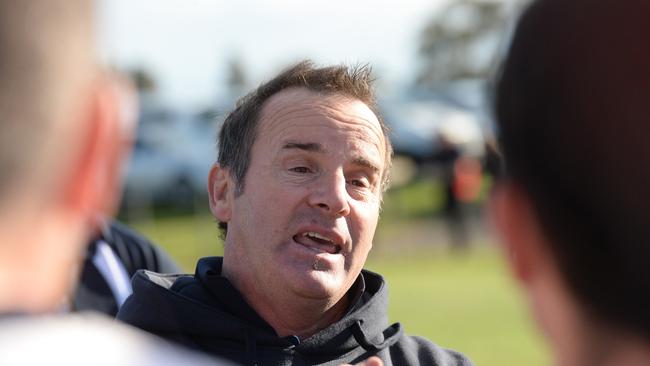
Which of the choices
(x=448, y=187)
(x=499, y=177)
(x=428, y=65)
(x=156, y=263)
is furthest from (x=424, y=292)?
(x=428, y=65)

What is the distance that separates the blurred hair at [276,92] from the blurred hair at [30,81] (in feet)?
7.39

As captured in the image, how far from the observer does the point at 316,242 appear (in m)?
3.49

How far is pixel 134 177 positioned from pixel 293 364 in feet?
75.4

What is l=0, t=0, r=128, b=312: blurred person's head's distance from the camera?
1.33 m

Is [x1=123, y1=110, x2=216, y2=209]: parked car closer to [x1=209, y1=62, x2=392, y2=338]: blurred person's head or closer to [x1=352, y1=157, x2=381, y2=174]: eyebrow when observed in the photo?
[x1=209, y1=62, x2=392, y2=338]: blurred person's head

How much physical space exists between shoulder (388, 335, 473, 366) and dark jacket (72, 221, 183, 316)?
1.38m

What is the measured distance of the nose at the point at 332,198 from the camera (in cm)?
346

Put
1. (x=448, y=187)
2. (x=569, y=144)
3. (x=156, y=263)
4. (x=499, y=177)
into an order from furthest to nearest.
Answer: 1. (x=448, y=187)
2. (x=156, y=263)
3. (x=499, y=177)
4. (x=569, y=144)

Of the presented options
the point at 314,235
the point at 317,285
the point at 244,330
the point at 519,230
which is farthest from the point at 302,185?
the point at 519,230

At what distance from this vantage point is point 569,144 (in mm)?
1523

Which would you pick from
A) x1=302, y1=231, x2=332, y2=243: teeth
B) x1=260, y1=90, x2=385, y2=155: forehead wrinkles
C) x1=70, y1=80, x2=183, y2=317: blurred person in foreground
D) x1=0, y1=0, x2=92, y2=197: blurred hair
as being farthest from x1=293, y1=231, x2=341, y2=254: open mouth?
x1=0, y1=0, x2=92, y2=197: blurred hair

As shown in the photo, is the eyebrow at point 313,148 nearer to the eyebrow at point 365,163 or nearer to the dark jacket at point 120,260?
the eyebrow at point 365,163

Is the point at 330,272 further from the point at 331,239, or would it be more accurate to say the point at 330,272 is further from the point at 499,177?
the point at 499,177

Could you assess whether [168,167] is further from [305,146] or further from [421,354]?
[421,354]
